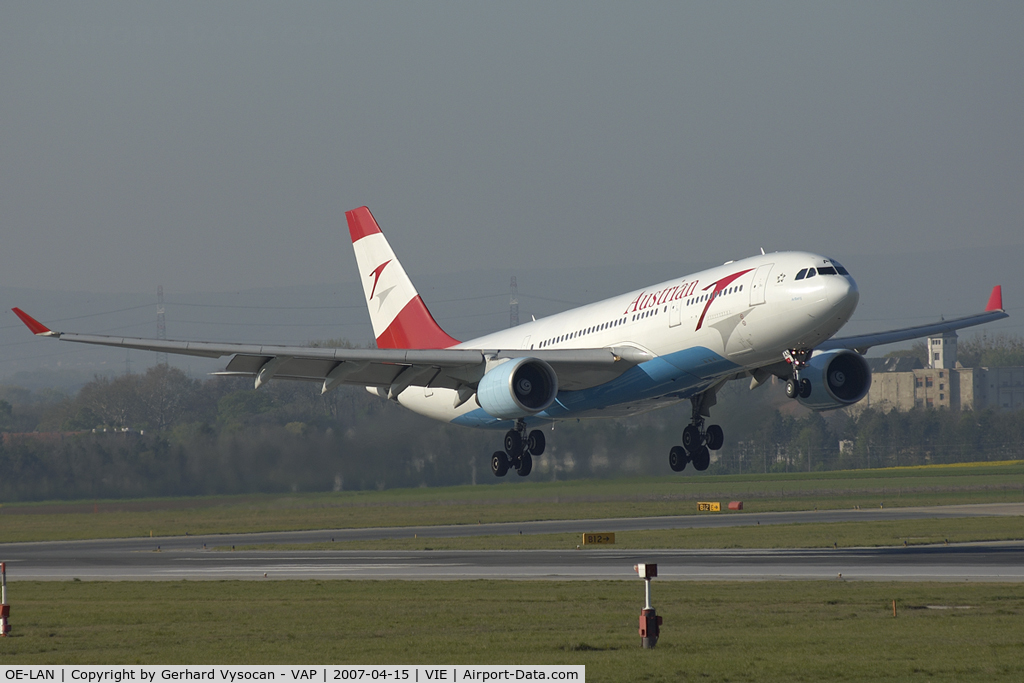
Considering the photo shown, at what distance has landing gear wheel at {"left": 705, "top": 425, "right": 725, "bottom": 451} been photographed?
4897 centimetres

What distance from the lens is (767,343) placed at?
3809 cm

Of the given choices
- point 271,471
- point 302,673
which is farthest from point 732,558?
point 302,673

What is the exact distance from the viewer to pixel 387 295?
57625 millimetres

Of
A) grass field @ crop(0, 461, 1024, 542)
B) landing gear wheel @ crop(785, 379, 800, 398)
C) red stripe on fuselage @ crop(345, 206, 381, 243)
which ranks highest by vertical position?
red stripe on fuselage @ crop(345, 206, 381, 243)

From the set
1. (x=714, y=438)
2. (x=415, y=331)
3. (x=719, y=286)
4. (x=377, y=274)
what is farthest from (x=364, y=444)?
(x=719, y=286)

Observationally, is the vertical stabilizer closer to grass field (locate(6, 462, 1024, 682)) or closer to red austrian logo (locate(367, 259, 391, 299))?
red austrian logo (locate(367, 259, 391, 299))

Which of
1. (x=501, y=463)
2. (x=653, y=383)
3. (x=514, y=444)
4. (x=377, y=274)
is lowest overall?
(x=501, y=463)

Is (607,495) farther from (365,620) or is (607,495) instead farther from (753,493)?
(365,620)

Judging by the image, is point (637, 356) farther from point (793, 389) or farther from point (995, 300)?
point (995, 300)

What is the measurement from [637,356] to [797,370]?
17.3 ft

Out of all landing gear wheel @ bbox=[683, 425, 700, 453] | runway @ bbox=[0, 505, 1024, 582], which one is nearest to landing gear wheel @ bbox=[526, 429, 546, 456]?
runway @ bbox=[0, 505, 1024, 582]

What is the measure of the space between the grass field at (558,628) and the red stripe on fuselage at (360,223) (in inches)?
778

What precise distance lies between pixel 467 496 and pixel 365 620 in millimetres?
48861

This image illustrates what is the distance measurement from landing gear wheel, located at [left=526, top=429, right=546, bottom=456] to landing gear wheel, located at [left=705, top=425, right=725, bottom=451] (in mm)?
6534
